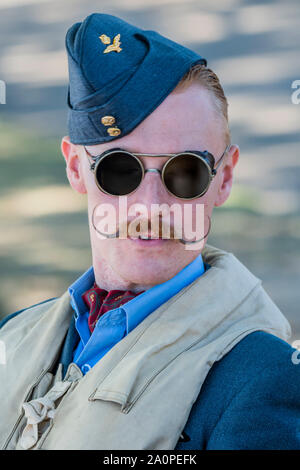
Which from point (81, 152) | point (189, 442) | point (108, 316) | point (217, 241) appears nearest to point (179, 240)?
point (108, 316)

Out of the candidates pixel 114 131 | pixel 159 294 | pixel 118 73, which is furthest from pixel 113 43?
pixel 159 294

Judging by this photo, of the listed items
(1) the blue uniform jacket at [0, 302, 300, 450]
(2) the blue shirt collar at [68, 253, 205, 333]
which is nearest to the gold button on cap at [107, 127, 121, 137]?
(2) the blue shirt collar at [68, 253, 205, 333]

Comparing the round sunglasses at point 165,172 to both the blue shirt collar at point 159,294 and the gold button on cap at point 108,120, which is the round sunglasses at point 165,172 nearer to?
the gold button on cap at point 108,120

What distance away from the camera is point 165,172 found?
1.48 m

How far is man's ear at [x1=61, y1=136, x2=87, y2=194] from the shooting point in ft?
5.60

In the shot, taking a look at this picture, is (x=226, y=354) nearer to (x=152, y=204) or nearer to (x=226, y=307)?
(x=226, y=307)

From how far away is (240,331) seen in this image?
142 cm

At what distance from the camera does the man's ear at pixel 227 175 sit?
1.66 m

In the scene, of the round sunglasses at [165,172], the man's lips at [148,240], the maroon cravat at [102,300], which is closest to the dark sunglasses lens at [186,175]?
the round sunglasses at [165,172]

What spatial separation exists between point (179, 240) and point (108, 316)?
0.24m

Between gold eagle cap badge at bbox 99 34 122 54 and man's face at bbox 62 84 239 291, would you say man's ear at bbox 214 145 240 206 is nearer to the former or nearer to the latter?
man's face at bbox 62 84 239 291

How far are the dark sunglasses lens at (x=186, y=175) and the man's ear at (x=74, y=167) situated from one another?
303mm

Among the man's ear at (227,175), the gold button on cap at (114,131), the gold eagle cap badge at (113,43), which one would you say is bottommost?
the man's ear at (227,175)

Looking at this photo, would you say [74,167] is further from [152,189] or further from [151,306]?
[151,306]
